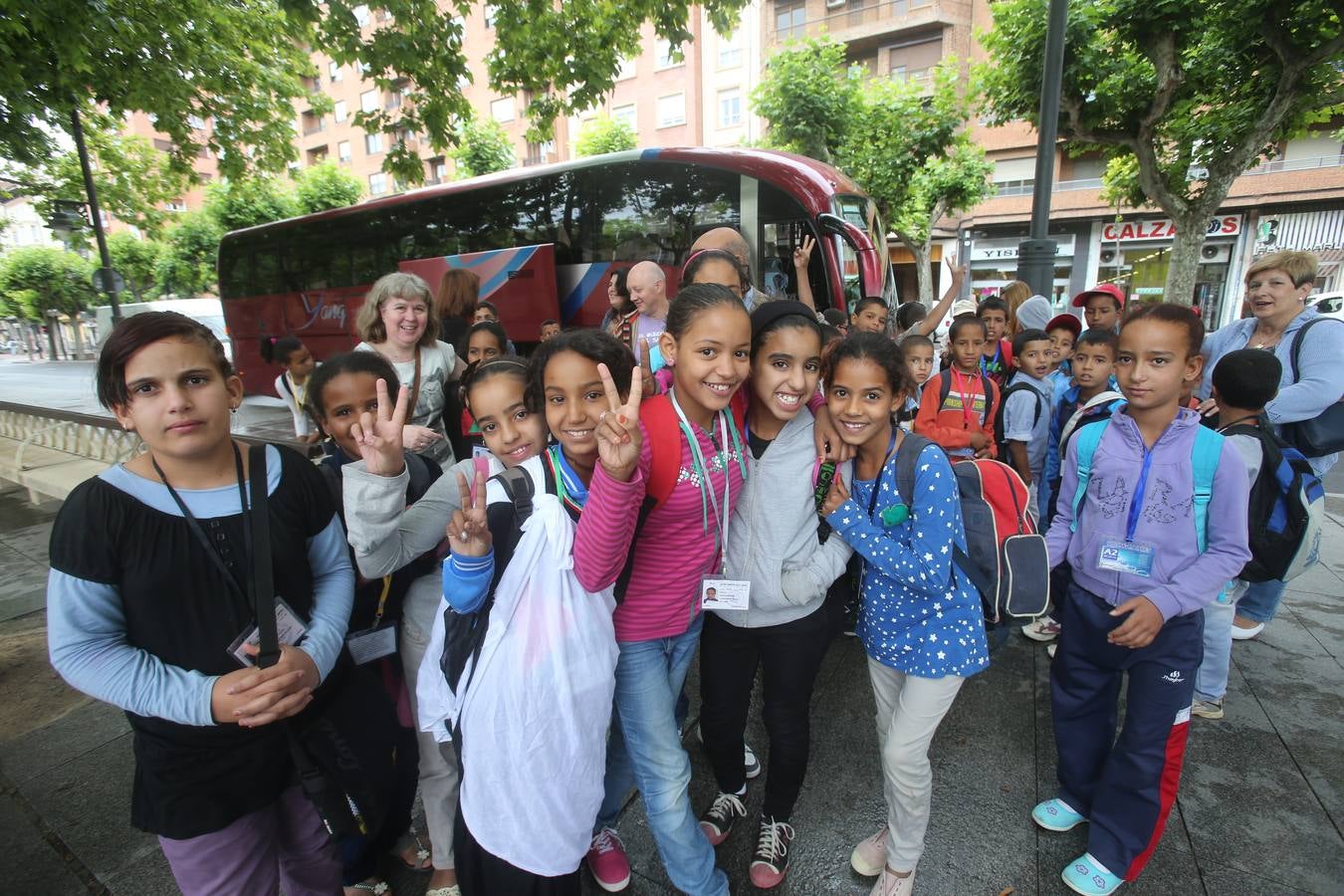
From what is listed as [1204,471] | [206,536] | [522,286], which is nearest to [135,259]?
[522,286]

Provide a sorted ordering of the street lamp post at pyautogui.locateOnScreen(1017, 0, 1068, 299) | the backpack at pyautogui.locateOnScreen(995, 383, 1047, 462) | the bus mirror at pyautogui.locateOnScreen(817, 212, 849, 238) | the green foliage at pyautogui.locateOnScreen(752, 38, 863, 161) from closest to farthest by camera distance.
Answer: the backpack at pyautogui.locateOnScreen(995, 383, 1047, 462), the street lamp post at pyautogui.locateOnScreen(1017, 0, 1068, 299), the bus mirror at pyautogui.locateOnScreen(817, 212, 849, 238), the green foliage at pyautogui.locateOnScreen(752, 38, 863, 161)

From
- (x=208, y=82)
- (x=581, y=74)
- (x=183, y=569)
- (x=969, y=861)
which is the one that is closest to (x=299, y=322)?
(x=208, y=82)

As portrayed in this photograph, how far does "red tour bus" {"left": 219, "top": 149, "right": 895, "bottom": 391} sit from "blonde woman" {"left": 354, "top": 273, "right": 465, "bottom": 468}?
4.66m

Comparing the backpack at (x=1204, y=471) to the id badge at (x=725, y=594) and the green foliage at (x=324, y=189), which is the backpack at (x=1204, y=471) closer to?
the id badge at (x=725, y=594)

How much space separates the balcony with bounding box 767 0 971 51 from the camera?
22.9 metres

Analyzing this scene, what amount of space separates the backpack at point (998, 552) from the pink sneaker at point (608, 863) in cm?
139

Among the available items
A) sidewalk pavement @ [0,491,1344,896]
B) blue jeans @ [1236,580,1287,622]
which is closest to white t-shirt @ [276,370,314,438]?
sidewalk pavement @ [0,491,1344,896]

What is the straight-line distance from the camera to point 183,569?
1385mm

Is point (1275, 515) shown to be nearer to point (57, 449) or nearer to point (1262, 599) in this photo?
point (1262, 599)

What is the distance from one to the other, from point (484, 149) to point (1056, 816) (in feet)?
73.0

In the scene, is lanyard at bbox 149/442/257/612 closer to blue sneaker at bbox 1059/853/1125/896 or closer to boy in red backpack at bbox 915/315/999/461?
Result: blue sneaker at bbox 1059/853/1125/896

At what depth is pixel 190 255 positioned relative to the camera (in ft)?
88.7

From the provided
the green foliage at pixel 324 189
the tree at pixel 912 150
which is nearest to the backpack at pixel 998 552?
the tree at pixel 912 150

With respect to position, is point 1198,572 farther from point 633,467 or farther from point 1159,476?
point 633,467
